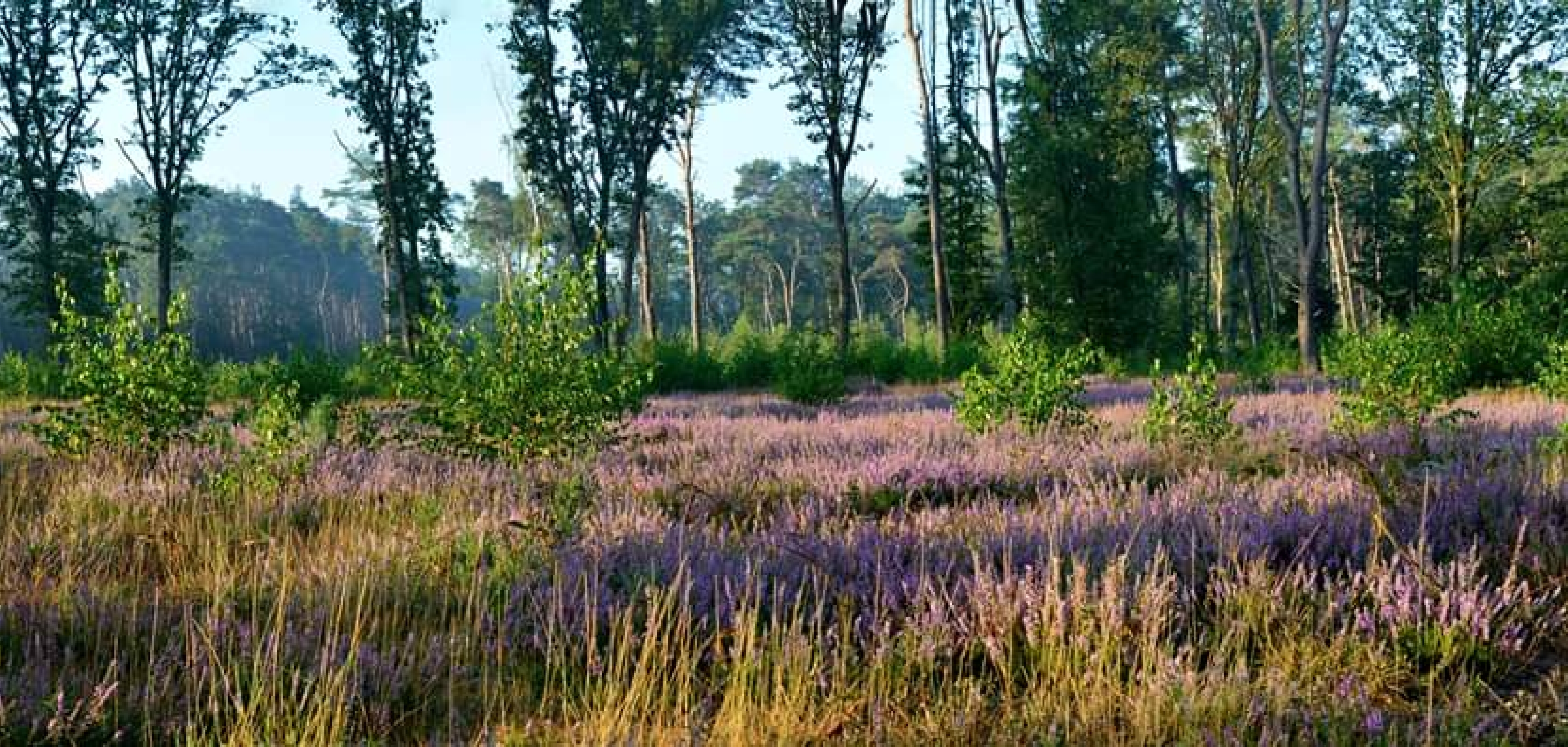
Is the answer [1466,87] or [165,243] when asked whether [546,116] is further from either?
[1466,87]

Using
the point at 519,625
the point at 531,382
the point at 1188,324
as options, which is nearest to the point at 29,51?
the point at 531,382

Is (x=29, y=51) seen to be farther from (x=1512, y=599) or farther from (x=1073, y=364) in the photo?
(x=1512, y=599)

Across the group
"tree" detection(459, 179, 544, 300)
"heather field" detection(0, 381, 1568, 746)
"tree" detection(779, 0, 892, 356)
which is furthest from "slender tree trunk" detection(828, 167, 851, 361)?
"tree" detection(459, 179, 544, 300)

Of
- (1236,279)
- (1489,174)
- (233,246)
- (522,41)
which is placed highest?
(233,246)

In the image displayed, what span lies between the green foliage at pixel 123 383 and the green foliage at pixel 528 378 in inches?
73.3

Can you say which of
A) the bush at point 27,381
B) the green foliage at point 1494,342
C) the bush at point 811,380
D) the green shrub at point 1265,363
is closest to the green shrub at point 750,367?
the bush at point 811,380

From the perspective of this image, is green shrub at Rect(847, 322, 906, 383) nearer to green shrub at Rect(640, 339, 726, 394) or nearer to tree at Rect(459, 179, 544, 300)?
green shrub at Rect(640, 339, 726, 394)

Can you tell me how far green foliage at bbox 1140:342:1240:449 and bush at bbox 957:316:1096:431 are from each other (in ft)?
3.12

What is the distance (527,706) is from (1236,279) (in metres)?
35.5

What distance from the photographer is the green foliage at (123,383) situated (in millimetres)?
6895

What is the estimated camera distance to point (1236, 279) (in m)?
33.5

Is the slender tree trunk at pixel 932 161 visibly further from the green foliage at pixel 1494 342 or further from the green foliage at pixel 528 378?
the green foliage at pixel 528 378

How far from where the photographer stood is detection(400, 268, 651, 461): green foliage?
21.3 feet

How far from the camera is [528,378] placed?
652 cm
